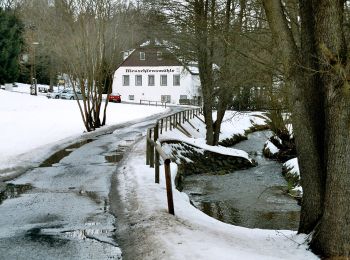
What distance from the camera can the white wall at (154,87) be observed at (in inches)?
2741

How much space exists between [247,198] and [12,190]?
23.2 ft

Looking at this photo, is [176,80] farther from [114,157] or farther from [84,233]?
[84,233]

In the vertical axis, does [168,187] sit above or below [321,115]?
below

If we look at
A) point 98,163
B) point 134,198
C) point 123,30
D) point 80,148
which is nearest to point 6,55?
point 123,30

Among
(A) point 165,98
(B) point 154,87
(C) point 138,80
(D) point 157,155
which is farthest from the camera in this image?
(C) point 138,80

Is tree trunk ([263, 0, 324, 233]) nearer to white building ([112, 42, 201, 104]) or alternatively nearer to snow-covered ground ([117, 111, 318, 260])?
snow-covered ground ([117, 111, 318, 260])

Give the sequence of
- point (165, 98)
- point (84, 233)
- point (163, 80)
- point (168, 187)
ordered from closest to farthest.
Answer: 1. point (84, 233)
2. point (168, 187)
3. point (165, 98)
4. point (163, 80)

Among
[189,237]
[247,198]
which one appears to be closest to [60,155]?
[247,198]

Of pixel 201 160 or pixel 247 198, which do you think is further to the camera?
pixel 201 160

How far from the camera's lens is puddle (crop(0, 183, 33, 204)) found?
991 cm

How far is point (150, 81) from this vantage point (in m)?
72.2

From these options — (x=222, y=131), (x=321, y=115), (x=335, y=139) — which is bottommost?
(x=222, y=131)

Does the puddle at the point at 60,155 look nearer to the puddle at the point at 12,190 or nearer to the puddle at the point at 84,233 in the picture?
the puddle at the point at 12,190

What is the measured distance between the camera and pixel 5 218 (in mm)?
8102
